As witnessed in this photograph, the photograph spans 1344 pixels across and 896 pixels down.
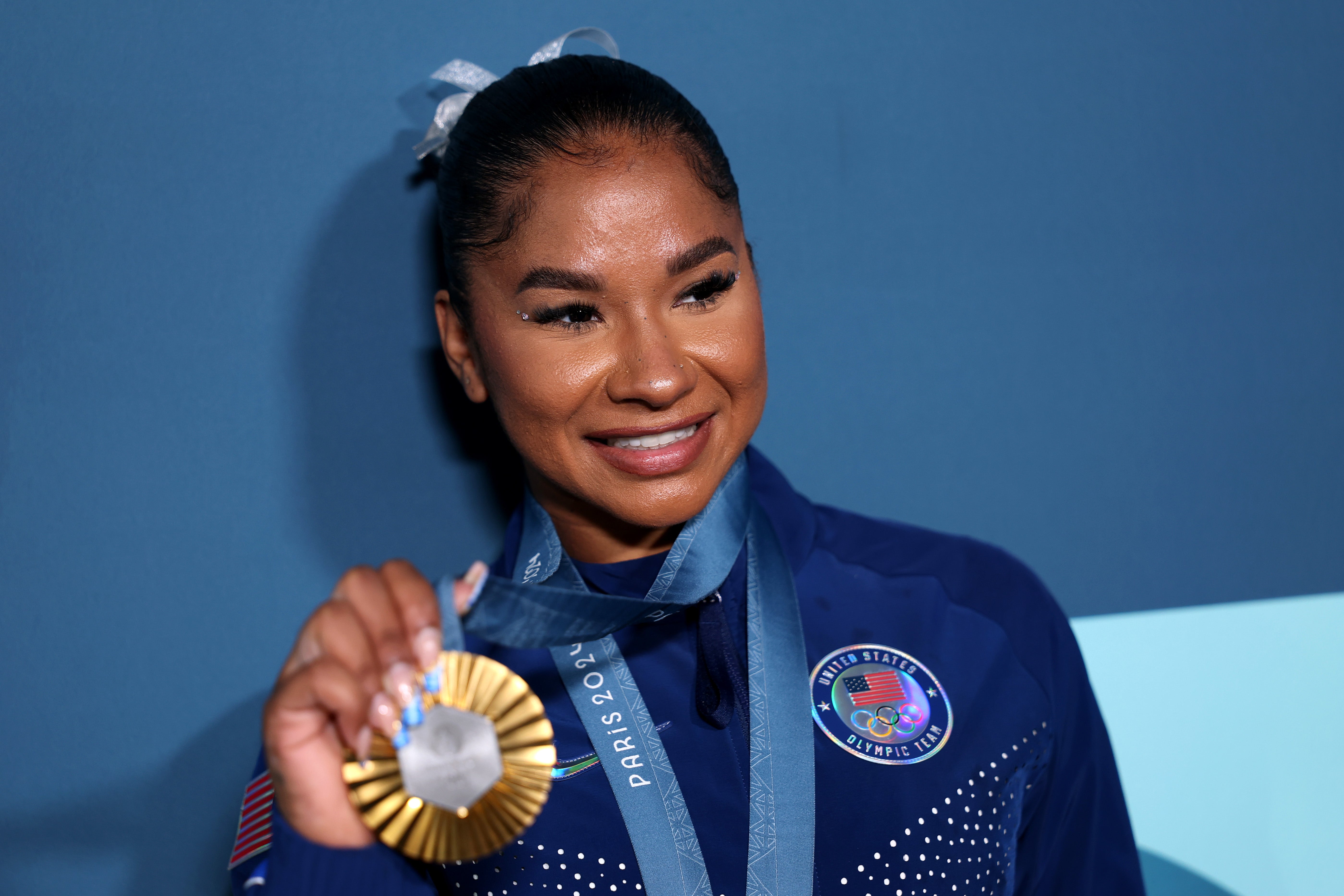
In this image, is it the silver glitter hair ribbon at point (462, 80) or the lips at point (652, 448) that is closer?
the lips at point (652, 448)

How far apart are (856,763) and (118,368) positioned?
3.18ft

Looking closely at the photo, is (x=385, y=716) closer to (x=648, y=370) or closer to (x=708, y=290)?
(x=648, y=370)

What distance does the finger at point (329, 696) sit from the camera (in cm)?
75

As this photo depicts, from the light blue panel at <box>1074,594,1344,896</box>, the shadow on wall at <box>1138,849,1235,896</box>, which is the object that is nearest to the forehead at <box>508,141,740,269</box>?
the light blue panel at <box>1074,594,1344,896</box>

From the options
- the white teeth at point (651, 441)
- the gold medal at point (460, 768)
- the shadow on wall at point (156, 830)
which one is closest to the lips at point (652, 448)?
the white teeth at point (651, 441)

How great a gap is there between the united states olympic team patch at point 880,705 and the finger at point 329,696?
0.52 m

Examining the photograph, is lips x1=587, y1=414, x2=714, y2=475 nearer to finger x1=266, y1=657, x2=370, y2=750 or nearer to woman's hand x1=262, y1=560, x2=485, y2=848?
woman's hand x1=262, y1=560, x2=485, y2=848

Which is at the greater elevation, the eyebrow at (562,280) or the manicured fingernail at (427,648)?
the eyebrow at (562,280)

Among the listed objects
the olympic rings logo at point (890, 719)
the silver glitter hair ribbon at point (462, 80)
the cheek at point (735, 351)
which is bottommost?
the olympic rings logo at point (890, 719)

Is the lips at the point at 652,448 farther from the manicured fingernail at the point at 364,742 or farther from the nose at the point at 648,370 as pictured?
the manicured fingernail at the point at 364,742

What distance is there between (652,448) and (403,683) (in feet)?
1.30

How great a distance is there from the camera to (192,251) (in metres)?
1.30

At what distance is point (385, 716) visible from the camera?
0.74m

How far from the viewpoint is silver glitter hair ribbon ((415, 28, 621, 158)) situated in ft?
4.05
